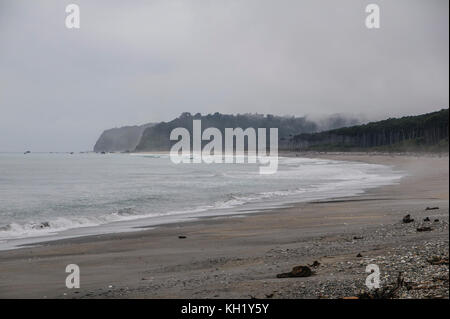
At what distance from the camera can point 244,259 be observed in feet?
29.1

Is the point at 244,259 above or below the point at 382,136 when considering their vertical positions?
below

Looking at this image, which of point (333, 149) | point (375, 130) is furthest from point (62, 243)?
point (333, 149)

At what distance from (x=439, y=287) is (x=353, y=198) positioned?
1576 centimetres

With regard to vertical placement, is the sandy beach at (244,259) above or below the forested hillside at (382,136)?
below

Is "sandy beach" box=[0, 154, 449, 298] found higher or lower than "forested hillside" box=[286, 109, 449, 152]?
lower

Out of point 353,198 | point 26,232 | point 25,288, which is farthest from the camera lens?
point 353,198

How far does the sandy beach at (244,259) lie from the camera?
21.1ft

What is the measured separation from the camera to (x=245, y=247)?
1029 cm

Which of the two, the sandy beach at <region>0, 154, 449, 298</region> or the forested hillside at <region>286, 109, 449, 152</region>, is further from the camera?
the forested hillside at <region>286, 109, 449, 152</region>

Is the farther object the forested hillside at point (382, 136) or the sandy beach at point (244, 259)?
the forested hillside at point (382, 136)

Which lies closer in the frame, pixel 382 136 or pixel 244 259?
pixel 244 259

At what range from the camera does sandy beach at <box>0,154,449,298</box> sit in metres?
6.44
